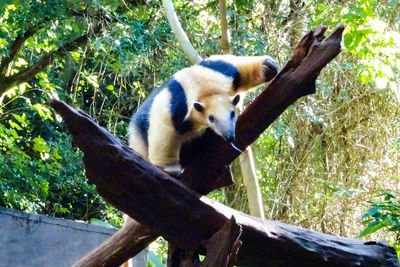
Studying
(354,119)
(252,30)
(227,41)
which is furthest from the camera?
(354,119)

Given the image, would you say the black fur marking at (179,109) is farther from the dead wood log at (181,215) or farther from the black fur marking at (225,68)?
the dead wood log at (181,215)

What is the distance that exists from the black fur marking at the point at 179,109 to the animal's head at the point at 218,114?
0.07 metres

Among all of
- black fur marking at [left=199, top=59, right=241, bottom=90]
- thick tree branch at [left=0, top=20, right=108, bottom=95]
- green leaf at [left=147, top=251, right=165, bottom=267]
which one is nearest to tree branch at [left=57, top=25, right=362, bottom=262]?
black fur marking at [left=199, top=59, right=241, bottom=90]

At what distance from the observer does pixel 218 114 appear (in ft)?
10.2

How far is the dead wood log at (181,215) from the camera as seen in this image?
2617 mm

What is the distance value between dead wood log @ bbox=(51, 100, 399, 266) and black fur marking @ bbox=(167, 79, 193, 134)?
1.29 ft

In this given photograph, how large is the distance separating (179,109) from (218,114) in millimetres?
211

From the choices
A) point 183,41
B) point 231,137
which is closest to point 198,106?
point 231,137

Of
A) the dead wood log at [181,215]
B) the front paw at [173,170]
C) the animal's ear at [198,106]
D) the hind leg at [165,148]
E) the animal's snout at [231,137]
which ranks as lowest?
the dead wood log at [181,215]

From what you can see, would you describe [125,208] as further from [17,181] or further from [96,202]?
[96,202]

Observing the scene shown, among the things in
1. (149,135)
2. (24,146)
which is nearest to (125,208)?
(149,135)

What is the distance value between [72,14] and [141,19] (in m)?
0.86

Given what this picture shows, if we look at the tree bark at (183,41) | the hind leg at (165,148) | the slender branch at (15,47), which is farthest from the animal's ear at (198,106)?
the slender branch at (15,47)

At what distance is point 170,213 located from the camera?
2.90 metres
